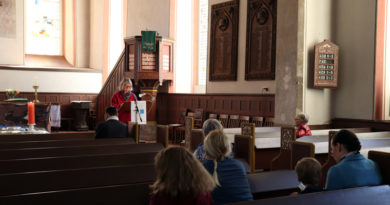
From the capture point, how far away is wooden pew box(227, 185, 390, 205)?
7.98ft

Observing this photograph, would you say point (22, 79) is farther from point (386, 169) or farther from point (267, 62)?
point (386, 169)

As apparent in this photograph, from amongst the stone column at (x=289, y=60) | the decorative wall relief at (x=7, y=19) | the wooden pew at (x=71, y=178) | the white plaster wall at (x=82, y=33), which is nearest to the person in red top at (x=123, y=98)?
the stone column at (x=289, y=60)

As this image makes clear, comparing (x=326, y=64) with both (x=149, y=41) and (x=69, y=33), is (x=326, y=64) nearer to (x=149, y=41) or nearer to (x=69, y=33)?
(x=149, y=41)

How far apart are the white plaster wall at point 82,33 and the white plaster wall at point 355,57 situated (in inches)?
412

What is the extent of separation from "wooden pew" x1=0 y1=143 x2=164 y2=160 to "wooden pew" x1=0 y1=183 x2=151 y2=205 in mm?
1439

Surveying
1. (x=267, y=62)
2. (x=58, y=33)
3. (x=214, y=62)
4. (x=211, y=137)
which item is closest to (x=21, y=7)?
(x=58, y=33)

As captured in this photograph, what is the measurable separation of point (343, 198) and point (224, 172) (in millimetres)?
775

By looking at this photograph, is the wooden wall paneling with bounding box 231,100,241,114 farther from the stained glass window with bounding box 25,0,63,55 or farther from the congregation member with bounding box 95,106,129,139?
the stained glass window with bounding box 25,0,63,55

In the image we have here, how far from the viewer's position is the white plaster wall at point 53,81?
1317 centimetres

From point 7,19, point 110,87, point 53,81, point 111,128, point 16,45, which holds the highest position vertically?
point 7,19

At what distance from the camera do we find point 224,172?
2713mm

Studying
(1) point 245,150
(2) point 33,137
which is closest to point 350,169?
(1) point 245,150

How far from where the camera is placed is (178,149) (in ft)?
6.55

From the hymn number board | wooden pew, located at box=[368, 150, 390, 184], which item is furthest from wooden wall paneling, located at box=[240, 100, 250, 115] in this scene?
wooden pew, located at box=[368, 150, 390, 184]
